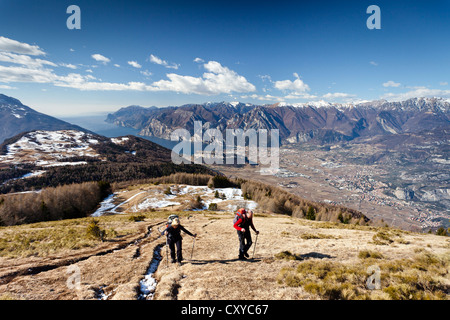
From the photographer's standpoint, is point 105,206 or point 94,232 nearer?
point 94,232

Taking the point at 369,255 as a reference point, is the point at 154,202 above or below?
below

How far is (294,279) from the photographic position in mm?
10188

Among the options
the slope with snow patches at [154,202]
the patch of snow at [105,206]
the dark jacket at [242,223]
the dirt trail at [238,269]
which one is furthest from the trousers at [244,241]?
the patch of snow at [105,206]

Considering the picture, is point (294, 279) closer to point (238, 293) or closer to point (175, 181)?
point (238, 293)

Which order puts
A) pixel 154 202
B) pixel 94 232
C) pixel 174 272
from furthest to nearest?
pixel 154 202, pixel 94 232, pixel 174 272

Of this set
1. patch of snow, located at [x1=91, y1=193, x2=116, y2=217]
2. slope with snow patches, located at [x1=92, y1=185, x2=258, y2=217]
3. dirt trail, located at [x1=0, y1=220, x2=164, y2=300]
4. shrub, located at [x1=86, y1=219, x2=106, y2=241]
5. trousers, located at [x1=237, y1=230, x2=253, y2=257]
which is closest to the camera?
dirt trail, located at [x1=0, y1=220, x2=164, y2=300]

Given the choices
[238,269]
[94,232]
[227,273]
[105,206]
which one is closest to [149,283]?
[227,273]

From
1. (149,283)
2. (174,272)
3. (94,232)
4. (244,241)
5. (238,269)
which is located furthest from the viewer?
(94,232)

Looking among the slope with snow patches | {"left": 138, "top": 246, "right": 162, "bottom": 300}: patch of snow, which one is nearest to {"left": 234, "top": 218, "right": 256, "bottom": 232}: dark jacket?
{"left": 138, "top": 246, "right": 162, "bottom": 300}: patch of snow

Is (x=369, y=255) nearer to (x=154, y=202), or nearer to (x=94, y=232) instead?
(x=94, y=232)

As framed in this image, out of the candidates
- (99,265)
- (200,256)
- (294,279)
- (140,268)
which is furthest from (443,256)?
(99,265)

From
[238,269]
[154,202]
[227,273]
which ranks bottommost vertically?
[154,202]

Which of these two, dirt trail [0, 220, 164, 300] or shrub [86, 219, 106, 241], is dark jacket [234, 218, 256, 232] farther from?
shrub [86, 219, 106, 241]

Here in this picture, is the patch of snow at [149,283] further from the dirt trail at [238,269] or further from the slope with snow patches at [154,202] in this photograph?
the slope with snow patches at [154,202]
